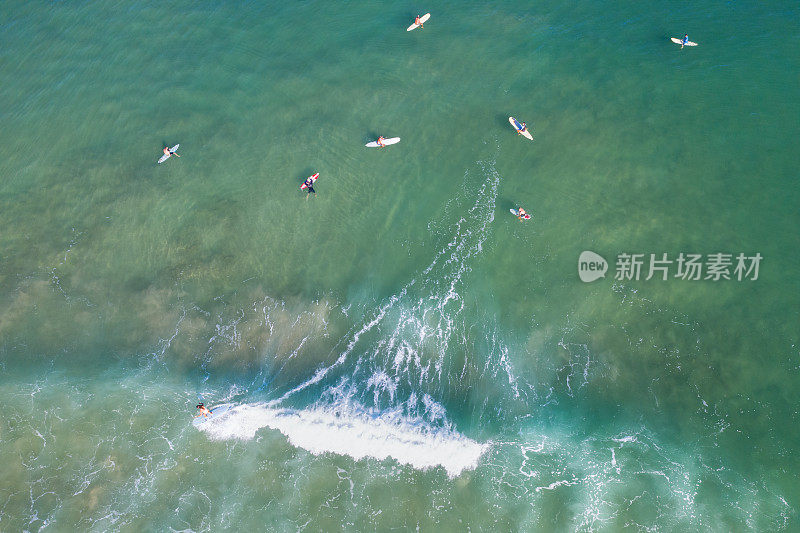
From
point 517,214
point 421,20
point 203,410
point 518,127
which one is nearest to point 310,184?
point 517,214

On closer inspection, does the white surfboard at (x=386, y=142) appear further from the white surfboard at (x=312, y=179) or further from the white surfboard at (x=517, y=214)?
the white surfboard at (x=517, y=214)

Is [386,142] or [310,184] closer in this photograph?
[310,184]

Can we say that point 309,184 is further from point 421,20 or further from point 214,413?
point 421,20

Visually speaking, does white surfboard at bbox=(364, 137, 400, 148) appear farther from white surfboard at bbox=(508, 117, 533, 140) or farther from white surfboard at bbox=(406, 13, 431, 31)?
white surfboard at bbox=(406, 13, 431, 31)

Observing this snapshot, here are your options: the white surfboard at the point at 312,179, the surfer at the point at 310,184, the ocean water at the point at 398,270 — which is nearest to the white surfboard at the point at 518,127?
the ocean water at the point at 398,270

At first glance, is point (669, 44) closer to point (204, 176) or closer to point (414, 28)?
point (414, 28)

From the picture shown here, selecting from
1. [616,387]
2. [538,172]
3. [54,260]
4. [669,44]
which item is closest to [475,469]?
[616,387]

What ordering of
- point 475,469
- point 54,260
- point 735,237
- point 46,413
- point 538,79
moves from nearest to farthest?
point 475,469 < point 46,413 < point 735,237 < point 54,260 < point 538,79
